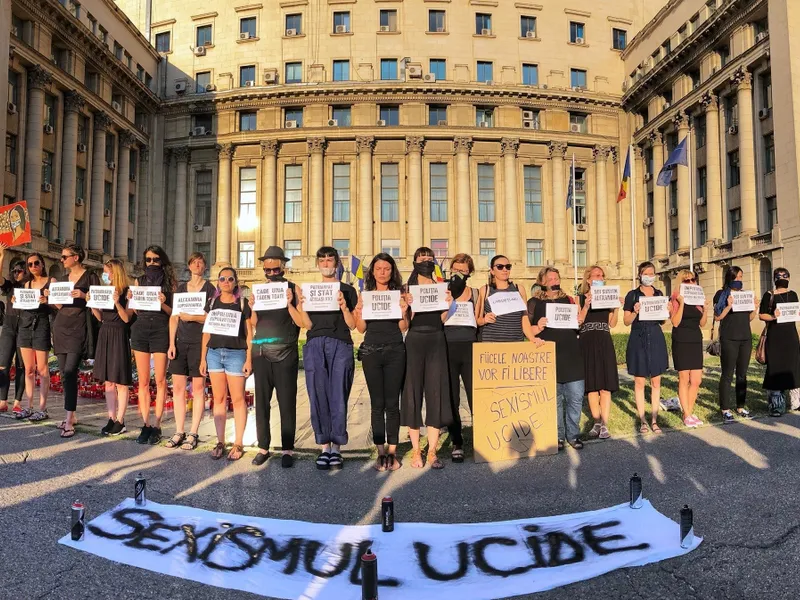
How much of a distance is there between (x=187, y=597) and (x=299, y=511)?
5.31 feet

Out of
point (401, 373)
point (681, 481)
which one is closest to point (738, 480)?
point (681, 481)

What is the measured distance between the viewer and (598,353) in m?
7.88

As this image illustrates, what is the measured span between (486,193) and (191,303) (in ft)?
144

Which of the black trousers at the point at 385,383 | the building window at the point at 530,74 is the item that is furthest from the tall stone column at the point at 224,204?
the black trousers at the point at 385,383

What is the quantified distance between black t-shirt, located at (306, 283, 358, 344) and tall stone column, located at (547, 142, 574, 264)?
143 feet

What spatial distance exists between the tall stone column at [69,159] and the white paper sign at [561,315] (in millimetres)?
39178

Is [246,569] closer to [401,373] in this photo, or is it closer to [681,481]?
[401,373]

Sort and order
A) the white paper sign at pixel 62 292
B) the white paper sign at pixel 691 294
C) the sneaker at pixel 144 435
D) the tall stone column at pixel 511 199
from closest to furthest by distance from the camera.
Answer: the sneaker at pixel 144 435 < the white paper sign at pixel 62 292 < the white paper sign at pixel 691 294 < the tall stone column at pixel 511 199

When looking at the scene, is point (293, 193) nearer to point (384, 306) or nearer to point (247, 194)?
point (247, 194)

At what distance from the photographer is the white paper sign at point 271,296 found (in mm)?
6543

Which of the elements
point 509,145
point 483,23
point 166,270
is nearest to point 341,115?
point 509,145

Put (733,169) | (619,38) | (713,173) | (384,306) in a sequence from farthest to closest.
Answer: (619,38) → (713,173) → (733,169) → (384,306)

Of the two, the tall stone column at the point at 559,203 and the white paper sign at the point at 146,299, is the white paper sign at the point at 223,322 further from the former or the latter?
the tall stone column at the point at 559,203

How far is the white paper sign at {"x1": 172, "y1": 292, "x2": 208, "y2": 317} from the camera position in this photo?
716 centimetres
